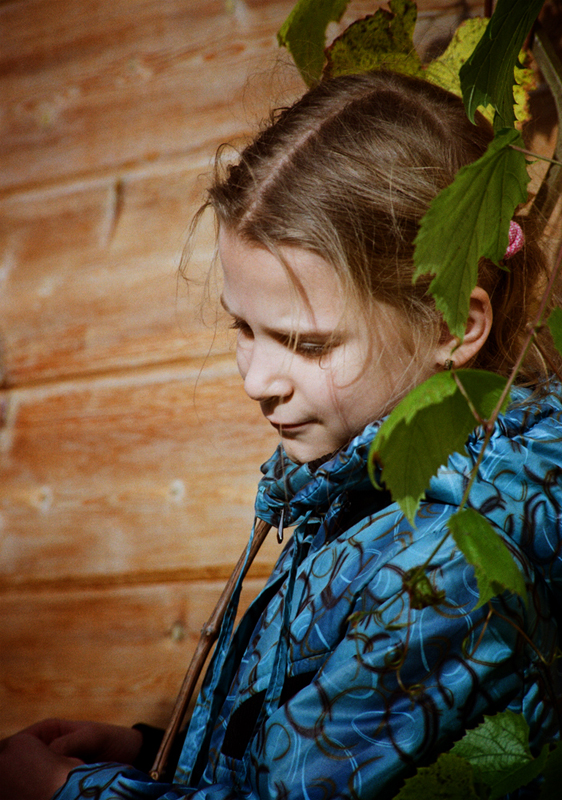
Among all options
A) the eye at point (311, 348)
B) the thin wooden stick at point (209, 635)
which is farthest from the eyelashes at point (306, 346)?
the thin wooden stick at point (209, 635)

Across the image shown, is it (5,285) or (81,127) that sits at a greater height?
(81,127)

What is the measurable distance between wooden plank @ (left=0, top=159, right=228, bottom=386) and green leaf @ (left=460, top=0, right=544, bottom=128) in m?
0.72

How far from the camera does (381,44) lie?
32.4 inches

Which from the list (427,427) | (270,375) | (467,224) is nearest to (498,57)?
(467,224)

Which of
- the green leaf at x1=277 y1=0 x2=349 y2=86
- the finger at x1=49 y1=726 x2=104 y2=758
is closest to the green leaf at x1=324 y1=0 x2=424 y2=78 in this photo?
the green leaf at x1=277 y1=0 x2=349 y2=86

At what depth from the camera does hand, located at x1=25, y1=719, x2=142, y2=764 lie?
830mm

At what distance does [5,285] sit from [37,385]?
203 millimetres

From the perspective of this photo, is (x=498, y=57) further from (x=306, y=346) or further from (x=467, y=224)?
(x=306, y=346)

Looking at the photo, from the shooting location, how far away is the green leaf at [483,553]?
0.33m

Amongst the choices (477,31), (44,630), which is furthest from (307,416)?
(44,630)

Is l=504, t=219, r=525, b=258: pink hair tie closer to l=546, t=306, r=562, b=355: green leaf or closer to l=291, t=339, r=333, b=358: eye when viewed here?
l=291, t=339, r=333, b=358: eye

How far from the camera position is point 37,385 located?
1.26 m

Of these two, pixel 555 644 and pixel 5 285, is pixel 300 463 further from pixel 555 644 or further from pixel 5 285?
pixel 5 285

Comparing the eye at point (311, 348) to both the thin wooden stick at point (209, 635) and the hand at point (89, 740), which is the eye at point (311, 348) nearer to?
the thin wooden stick at point (209, 635)
